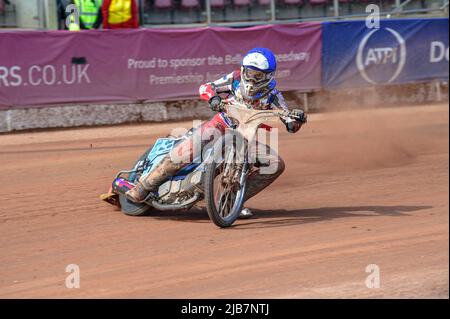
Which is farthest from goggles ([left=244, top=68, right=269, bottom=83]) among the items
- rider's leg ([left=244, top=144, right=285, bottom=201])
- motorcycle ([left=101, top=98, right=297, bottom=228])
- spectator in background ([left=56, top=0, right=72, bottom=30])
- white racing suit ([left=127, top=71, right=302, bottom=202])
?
spectator in background ([left=56, top=0, right=72, bottom=30])

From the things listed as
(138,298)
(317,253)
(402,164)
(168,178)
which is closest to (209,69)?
(402,164)

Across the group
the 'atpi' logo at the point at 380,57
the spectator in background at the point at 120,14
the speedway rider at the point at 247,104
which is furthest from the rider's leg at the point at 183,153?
the 'atpi' logo at the point at 380,57

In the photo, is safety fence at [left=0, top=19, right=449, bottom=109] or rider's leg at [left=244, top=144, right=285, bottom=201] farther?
safety fence at [left=0, top=19, right=449, bottom=109]

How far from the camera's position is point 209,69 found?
1603cm

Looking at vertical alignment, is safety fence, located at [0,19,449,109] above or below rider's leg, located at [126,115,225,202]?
above

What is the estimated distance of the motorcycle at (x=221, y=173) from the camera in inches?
296

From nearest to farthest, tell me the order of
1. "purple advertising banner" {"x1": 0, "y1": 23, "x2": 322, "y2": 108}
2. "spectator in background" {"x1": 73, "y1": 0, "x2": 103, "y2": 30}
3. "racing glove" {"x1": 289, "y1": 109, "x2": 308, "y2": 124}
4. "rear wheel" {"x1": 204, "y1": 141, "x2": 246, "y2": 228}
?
"rear wheel" {"x1": 204, "y1": 141, "x2": 246, "y2": 228}, "racing glove" {"x1": 289, "y1": 109, "x2": 308, "y2": 124}, "purple advertising banner" {"x1": 0, "y1": 23, "x2": 322, "y2": 108}, "spectator in background" {"x1": 73, "y1": 0, "x2": 103, "y2": 30}

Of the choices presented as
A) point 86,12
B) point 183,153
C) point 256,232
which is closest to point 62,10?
point 86,12

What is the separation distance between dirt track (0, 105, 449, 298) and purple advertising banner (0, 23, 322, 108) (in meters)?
2.03

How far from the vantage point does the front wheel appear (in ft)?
24.6

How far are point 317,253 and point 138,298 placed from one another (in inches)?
69.2

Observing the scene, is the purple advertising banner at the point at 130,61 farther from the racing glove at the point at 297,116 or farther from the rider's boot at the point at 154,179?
the racing glove at the point at 297,116

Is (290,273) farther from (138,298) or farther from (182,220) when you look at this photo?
(182,220)

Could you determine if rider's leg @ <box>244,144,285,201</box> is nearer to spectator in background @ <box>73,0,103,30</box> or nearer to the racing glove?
the racing glove
